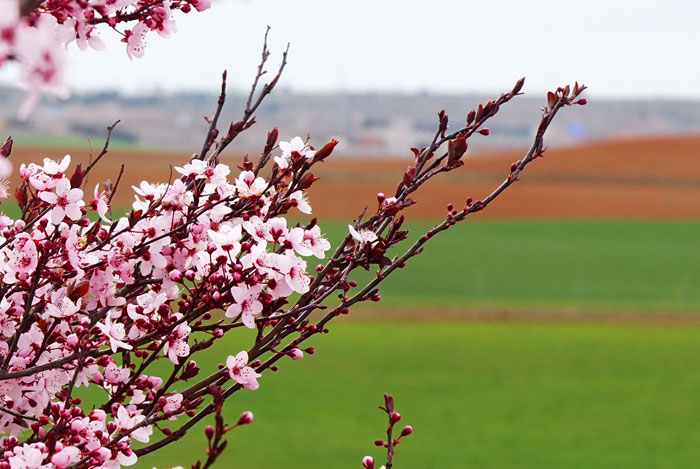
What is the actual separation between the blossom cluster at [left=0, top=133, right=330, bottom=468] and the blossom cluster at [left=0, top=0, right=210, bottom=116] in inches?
12.6

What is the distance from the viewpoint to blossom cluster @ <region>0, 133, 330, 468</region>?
2174mm

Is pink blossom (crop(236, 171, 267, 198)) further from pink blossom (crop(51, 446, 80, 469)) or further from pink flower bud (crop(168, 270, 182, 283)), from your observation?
pink blossom (crop(51, 446, 80, 469))

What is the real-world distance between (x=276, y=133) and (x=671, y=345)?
23.8m

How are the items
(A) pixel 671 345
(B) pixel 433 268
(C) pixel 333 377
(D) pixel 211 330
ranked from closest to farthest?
(D) pixel 211 330, (C) pixel 333 377, (A) pixel 671 345, (B) pixel 433 268

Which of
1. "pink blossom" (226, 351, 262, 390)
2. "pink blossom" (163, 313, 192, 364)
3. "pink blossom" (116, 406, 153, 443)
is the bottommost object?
"pink blossom" (116, 406, 153, 443)

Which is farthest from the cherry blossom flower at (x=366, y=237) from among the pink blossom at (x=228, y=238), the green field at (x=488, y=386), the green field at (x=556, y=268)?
the green field at (x=556, y=268)

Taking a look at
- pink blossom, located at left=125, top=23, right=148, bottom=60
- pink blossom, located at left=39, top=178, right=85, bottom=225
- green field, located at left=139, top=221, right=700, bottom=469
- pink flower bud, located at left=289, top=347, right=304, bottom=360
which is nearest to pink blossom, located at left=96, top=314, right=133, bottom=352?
pink blossom, located at left=39, top=178, right=85, bottom=225

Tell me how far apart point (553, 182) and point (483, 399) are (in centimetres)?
5730

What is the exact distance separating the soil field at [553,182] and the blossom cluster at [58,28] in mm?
46726

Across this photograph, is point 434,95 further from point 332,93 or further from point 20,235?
point 20,235

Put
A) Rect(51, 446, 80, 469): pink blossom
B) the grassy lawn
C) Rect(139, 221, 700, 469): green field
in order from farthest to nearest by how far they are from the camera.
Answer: Rect(139, 221, 700, 469): green field
the grassy lawn
Rect(51, 446, 80, 469): pink blossom

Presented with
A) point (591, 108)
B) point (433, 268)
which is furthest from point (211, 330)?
point (591, 108)

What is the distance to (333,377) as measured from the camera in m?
21.0

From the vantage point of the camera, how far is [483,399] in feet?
63.1
